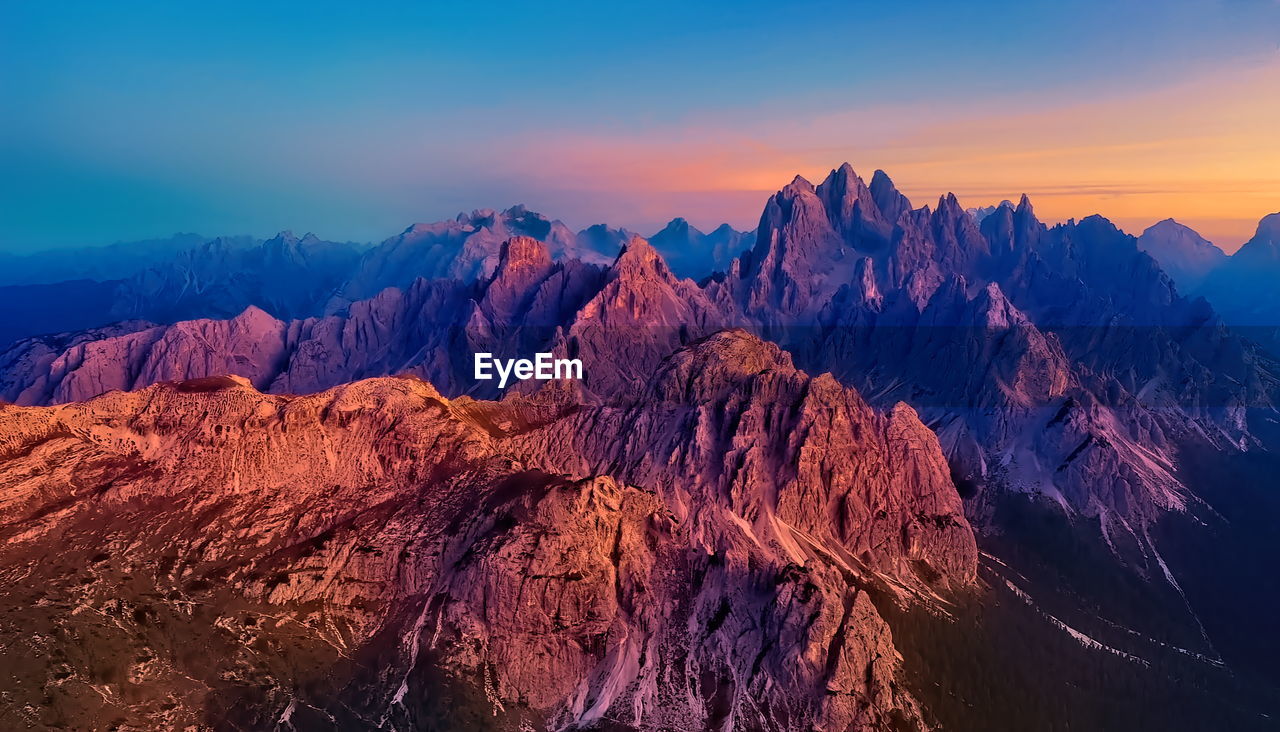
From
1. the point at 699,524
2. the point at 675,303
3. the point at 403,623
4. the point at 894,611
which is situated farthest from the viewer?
the point at 675,303

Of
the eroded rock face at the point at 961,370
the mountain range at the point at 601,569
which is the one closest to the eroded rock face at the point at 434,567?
the mountain range at the point at 601,569

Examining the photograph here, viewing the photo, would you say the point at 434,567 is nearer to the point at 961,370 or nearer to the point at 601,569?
the point at 601,569

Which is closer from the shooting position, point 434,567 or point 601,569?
point 601,569

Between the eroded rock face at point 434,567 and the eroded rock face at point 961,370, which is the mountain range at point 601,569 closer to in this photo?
the eroded rock face at point 434,567

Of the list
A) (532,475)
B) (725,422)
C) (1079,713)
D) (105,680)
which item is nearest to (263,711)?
(105,680)

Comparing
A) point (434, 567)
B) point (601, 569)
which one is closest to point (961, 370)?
point (601, 569)

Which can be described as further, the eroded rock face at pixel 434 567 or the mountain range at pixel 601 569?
the mountain range at pixel 601 569

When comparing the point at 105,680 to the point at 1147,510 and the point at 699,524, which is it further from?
the point at 1147,510

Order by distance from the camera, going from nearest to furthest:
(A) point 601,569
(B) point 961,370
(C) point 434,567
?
(A) point 601,569 < (C) point 434,567 < (B) point 961,370

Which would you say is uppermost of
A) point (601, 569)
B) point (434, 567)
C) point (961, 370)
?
point (601, 569)
